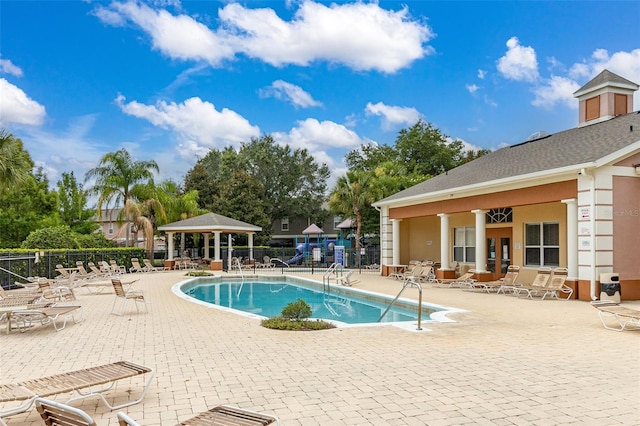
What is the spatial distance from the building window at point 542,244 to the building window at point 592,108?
5.70 metres

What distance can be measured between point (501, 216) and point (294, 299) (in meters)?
9.55

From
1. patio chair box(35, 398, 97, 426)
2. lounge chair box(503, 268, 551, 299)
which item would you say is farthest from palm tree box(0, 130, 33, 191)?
lounge chair box(503, 268, 551, 299)

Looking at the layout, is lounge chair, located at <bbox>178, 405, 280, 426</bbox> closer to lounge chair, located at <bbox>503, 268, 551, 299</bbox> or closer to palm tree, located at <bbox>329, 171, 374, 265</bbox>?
lounge chair, located at <bbox>503, 268, 551, 299</bbox>

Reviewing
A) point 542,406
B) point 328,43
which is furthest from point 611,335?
point 328,43

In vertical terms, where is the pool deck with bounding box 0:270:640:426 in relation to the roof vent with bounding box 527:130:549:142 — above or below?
below

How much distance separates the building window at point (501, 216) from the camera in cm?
2058

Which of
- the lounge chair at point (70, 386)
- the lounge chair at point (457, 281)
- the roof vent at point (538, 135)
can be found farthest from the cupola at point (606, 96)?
the lounge chair at point (70, 386)

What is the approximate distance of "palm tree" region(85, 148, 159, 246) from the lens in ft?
112

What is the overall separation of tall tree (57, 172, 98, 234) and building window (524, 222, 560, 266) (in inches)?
1546

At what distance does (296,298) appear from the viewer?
62.0ft

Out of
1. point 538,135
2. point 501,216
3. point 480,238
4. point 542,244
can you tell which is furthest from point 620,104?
point 480,238

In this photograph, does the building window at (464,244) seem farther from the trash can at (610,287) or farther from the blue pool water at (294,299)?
the trash can at (610,287)

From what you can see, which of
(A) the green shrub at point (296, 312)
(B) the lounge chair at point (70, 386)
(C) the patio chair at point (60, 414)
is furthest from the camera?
(A) the green shrub at point (296, 312)

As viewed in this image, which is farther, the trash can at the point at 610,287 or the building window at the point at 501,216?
the building window at the point at 501,216
